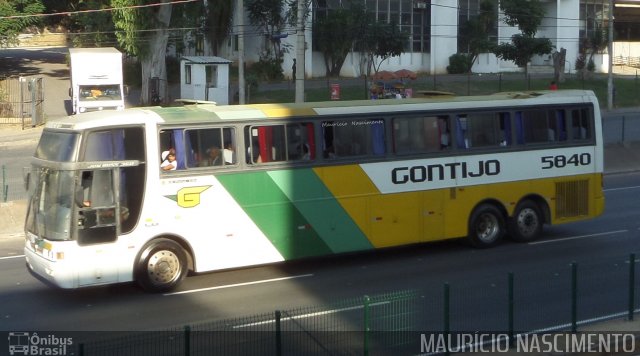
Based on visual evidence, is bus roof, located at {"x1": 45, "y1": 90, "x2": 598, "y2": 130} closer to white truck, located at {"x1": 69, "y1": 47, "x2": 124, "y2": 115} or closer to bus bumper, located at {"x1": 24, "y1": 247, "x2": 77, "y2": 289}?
bus bumper, located at {"x1": 24, "y1": 247, "x2": 77, "y2": 289}

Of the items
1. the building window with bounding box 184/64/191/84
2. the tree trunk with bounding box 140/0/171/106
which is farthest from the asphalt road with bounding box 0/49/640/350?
the tree trunk with bounding box 140/0/171/106

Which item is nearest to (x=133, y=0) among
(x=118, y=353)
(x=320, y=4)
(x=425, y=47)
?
(x=320, y=4)

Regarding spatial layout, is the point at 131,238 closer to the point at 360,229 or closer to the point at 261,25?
the point at 360,229

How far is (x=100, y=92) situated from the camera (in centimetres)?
4459

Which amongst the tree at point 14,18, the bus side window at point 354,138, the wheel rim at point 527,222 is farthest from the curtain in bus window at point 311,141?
the tree at point 14,18

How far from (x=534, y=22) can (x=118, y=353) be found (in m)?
58.9

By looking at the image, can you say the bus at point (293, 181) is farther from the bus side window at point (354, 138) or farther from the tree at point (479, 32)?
the tree at point (479, 32)

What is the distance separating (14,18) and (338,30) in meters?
22.3

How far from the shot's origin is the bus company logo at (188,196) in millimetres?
14133

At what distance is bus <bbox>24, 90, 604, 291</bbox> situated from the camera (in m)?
13.4

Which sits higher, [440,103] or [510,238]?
[440,103]

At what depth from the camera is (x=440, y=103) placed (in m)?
17.1

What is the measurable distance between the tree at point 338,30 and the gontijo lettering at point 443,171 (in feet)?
146

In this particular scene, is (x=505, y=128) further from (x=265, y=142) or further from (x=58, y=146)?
(x=58, y=146)
